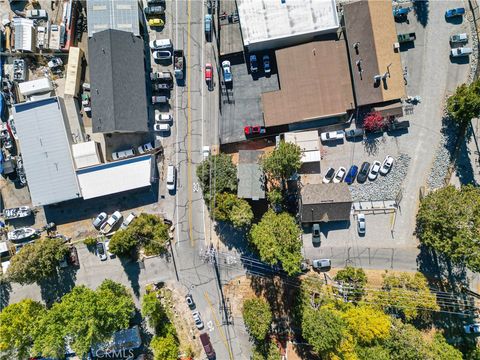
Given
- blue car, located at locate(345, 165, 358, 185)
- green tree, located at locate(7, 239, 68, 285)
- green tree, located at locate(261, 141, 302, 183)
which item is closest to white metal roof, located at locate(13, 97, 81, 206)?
green tree, located at locate(7, 239, 68, 285)

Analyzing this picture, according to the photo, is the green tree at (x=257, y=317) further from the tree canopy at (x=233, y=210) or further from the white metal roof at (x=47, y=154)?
the white metal roof at (x=47, y=154)

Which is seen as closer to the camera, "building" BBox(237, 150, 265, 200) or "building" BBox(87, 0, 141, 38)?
"building" BBox(237, 150, 265, 200)

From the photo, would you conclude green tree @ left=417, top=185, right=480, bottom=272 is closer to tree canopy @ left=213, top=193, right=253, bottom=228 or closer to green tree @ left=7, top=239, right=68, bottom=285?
tree canopy @ left=213, top=193, right=253, bottom=228

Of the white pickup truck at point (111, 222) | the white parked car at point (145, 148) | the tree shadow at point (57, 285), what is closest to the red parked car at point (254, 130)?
the white parked car at point (145, 148)

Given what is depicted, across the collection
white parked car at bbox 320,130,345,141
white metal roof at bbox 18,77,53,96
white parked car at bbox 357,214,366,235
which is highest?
white metal roof at bbox 18,77,53,96

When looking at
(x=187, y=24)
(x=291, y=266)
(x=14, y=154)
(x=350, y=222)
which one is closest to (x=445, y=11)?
(x=350, y=222)

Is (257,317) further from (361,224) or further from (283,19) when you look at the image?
(283,19)

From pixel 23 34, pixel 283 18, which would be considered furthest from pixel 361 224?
pixel 23 34

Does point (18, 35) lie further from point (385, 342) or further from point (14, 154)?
point (385, 342)
